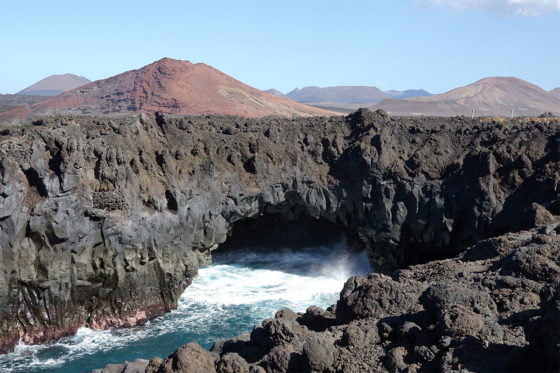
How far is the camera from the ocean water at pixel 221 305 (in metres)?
24.0

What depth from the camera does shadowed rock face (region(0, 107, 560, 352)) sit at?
84.1 ft

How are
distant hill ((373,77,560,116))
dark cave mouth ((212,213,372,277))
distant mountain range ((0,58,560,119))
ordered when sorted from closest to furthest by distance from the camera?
1. dark cave mouth ((212,213,372,277))
2. distant mountain range ((0,58,560,119))
3. distant hill ((373,77,560,116))

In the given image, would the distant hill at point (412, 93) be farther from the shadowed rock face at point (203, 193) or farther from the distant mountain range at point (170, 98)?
the shadowed rock face at point (203, 193)

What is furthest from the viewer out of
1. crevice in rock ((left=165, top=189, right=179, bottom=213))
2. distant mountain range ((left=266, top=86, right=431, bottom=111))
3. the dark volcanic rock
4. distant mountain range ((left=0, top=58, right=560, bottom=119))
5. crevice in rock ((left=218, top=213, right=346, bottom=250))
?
distant mountain range ((left=266, top=86, right=431, bottom=111))

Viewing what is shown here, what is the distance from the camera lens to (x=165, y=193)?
30453 mm

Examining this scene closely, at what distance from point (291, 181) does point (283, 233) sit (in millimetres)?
9404

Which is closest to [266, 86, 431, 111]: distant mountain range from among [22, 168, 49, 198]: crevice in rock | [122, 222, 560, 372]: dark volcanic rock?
[22, 168, 49, 198]: crevice in rock

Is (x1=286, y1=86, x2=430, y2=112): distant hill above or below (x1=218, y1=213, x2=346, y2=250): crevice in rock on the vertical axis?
above

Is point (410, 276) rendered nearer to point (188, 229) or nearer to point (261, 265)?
point (188, 229)

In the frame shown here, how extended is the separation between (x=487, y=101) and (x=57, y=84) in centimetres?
9874

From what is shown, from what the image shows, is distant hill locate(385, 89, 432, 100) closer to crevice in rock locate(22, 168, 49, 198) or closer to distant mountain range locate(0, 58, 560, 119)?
distant mountain range locate(0, 58, 560, 119)

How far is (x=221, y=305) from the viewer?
1212 inches

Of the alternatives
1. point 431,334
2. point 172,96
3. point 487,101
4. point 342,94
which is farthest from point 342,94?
point 431,334

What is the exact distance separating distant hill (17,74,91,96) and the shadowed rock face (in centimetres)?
10473
